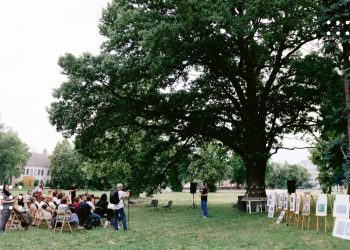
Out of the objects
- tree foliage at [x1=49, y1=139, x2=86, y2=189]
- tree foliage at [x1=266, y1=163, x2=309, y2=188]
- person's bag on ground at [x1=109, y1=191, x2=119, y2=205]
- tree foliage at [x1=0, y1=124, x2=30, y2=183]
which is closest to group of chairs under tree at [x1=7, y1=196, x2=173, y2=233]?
person's bag on ground at [x1=109, y1=191, x2=119, y2=205]

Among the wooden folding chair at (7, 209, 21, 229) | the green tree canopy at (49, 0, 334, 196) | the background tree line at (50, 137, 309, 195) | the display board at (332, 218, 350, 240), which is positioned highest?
the green tree canopy at (49, 0, 334, 196)

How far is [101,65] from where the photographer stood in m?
19.5

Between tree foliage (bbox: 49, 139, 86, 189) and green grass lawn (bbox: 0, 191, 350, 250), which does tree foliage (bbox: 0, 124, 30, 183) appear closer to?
tree foliage (bbox: 49, 139, 86, 189)

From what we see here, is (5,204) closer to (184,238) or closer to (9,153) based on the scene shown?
(184,238)

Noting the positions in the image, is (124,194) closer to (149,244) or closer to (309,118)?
(149,244)

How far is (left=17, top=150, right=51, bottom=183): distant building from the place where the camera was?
396 feet

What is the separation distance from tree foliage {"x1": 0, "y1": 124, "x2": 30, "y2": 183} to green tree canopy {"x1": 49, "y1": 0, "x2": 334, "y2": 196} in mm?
60349

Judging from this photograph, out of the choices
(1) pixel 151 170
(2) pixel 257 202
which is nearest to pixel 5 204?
(1) pixel 151 170

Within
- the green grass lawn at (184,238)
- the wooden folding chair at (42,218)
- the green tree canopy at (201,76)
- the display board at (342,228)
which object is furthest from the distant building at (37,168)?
the display board at (342,228)

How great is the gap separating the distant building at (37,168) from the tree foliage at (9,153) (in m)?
39.4

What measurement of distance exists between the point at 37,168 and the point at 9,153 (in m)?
47.9

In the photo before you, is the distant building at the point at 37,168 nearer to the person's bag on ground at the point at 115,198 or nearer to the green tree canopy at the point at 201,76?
the green tree canopy at the point at 201,76

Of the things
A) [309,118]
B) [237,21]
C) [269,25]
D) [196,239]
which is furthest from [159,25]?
[309,118]

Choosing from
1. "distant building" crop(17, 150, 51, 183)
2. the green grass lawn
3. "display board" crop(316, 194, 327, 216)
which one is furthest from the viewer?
"distant building" crop(17, 150, 51, 183)
